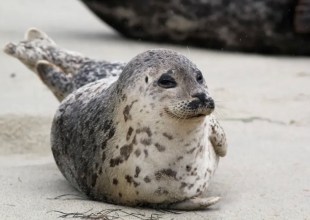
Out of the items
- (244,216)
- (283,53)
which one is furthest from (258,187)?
(283,53)

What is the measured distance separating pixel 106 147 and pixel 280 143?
162 cm

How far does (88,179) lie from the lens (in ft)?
11.8

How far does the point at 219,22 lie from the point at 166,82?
15.2 ft

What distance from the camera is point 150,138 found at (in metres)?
3.31

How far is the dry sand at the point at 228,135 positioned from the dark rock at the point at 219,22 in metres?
0.17

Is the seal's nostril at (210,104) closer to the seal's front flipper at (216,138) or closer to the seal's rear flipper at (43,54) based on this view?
the seal's front flipper at (216,138)

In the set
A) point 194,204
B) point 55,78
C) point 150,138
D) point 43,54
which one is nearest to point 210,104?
point 150,138

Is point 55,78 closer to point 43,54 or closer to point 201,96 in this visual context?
point 43,54

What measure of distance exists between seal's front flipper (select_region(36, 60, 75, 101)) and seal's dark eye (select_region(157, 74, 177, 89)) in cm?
182

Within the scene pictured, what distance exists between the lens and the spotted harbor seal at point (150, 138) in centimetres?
329

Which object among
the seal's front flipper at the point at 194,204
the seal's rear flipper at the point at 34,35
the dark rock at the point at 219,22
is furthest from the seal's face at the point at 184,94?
the dark rock at the point at 219,22

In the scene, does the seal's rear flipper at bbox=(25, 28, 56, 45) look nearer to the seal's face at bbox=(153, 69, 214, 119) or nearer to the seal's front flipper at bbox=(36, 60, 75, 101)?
the seal's front flipper at bbox=(36, 60, 75, 101)

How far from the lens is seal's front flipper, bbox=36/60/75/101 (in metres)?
5.13

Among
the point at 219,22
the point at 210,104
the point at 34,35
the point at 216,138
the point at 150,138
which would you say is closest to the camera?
the point at 210,104
